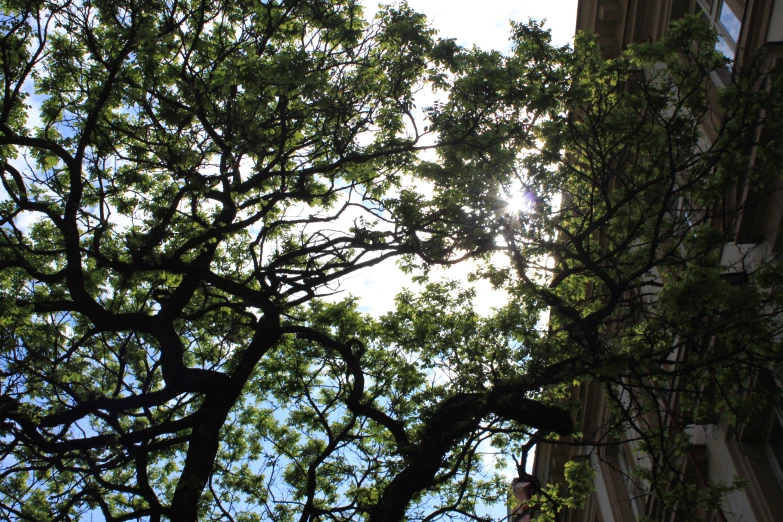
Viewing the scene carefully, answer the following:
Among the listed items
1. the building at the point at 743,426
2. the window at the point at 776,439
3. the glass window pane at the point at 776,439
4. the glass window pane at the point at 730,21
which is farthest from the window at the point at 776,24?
the glass window pane at the point at 776,439

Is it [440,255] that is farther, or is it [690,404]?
[440,255]

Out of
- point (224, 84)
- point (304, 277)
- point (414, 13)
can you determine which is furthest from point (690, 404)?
point (224, 84)

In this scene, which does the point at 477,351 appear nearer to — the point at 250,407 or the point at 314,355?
the point at 314,355

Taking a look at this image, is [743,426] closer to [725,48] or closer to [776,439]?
[776,439]

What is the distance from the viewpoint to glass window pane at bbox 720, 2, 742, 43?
11.0m

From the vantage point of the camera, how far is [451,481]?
41.4ft

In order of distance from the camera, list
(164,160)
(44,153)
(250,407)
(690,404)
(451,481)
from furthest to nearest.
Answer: (250,407), (451,481), (44,153), (164,160), (690,404)

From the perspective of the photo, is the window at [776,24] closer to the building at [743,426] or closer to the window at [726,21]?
the building at [743,426]

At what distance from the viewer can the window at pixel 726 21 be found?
36.0ft

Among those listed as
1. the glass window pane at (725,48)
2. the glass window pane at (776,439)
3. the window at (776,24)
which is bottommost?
the glass window pane at (776,439)

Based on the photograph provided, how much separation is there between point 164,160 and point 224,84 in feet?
5.40

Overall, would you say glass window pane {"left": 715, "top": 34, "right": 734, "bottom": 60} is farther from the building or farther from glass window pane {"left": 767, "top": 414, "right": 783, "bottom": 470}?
glass window pane {"left": 767, "top": 414, "right": 783, "bottom": 470}

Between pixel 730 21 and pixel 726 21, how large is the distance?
0.67 ft

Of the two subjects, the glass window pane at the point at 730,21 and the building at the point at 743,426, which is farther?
the glass window pane at the point at 730,21
